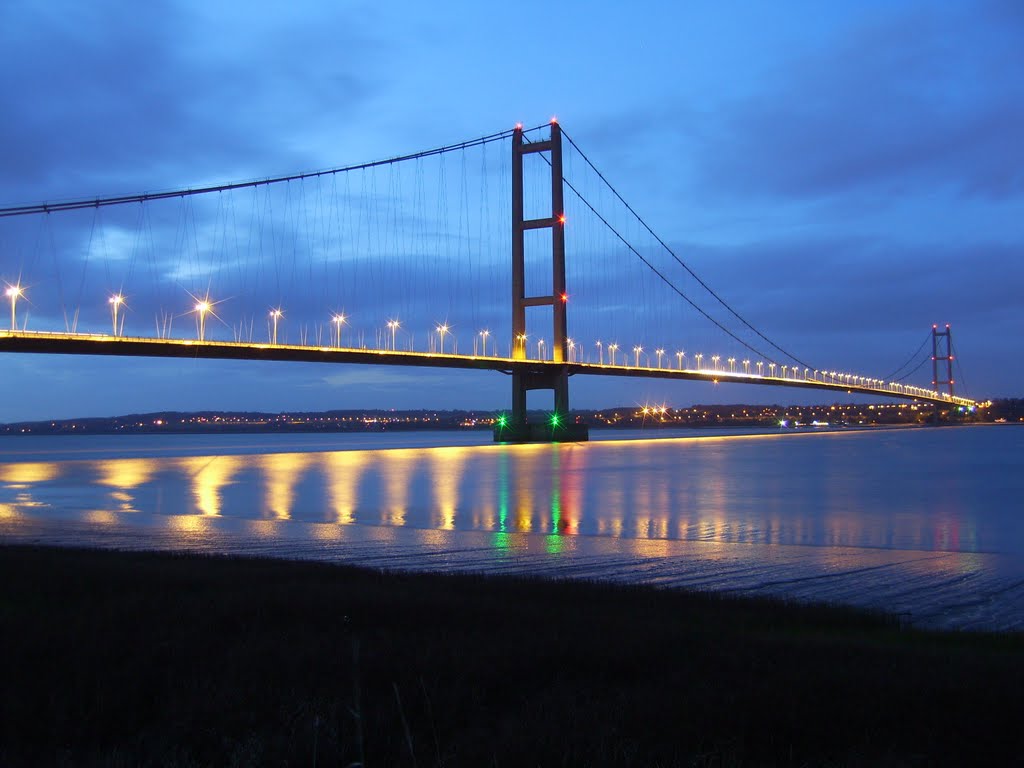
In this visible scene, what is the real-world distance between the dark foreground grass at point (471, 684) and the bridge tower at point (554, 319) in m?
55.8

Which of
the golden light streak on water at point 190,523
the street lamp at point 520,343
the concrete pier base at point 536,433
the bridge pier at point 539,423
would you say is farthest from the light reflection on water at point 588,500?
the concrete pier base at point 536,433

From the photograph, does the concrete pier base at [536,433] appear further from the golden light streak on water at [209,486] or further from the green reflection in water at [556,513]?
the golden light streak on water at [209,486]

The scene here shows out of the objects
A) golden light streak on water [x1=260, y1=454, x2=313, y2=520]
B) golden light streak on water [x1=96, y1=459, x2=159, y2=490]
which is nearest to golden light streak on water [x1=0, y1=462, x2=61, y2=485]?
golden light streak on water [x1=96, y1=459, x2=159, y2=490]

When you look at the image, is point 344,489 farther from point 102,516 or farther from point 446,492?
point 102,516

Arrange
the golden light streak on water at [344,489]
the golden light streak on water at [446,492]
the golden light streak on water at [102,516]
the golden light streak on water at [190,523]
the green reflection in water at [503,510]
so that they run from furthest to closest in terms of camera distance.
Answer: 1. the golden light streak on water at [344,489]
2. the golden light streak on water at [446,492]
3. the golden light streak on water at [102,516]
4. the golden light streak on water at [190,523]
5. the green reflection in water at [503,510]

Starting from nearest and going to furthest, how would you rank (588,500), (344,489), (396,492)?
(588,500) < (396,492) < (344,489)

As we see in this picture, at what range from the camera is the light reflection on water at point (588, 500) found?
1608 cm

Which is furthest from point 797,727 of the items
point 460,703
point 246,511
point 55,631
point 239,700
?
Answer: point 246,511

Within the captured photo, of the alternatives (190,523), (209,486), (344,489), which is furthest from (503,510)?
(209,486)

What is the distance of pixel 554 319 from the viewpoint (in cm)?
6425

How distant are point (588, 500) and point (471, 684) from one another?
63.7 feet

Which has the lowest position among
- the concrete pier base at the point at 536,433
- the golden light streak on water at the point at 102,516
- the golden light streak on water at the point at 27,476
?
the golden light streak on water at the point at 102,516

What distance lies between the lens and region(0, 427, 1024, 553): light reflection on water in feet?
52.7

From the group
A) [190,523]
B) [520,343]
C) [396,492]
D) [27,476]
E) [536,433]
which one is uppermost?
[520,343]
